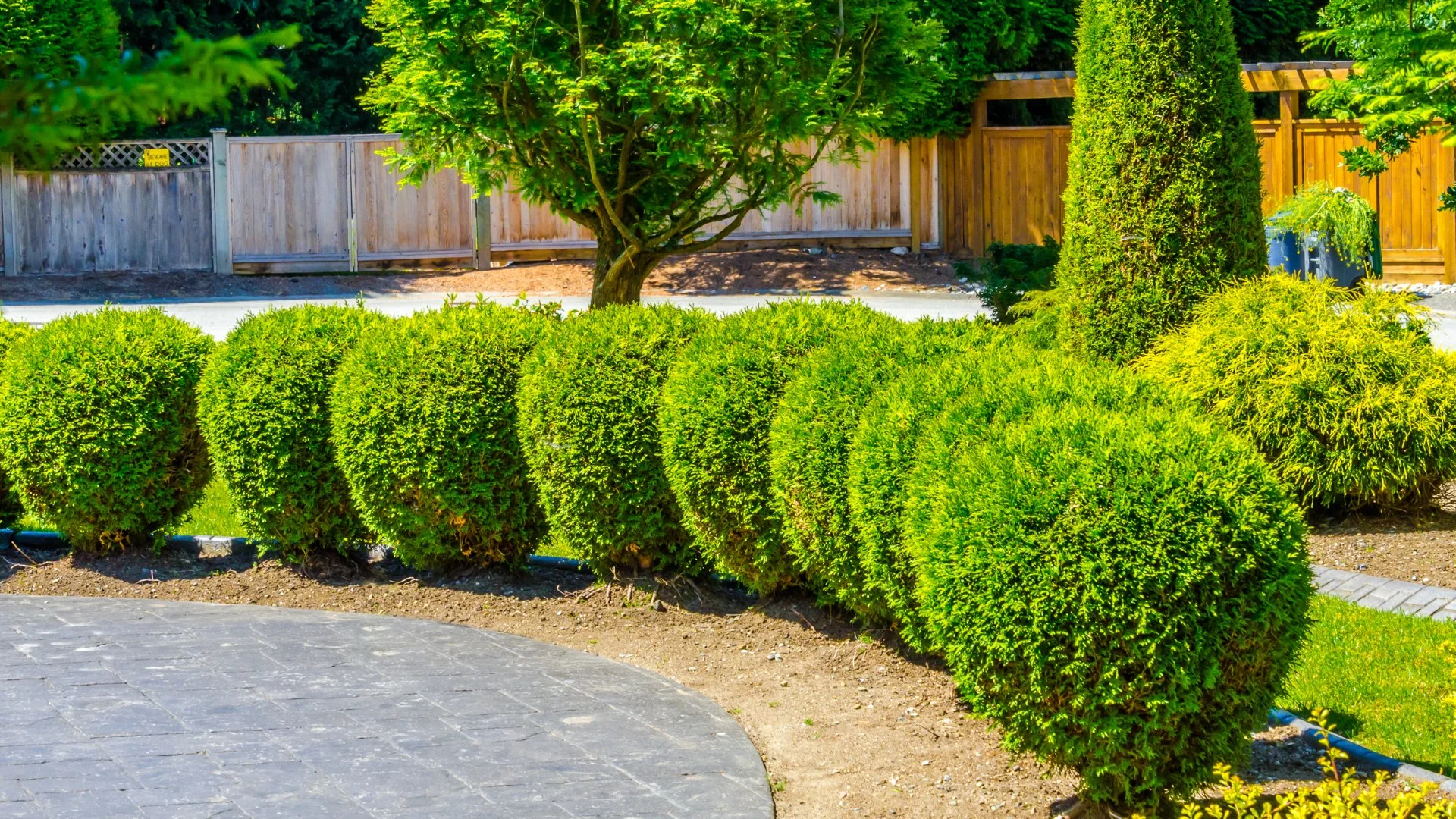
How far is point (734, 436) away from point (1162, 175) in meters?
3.69

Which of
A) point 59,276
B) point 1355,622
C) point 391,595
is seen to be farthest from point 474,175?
point 59,276

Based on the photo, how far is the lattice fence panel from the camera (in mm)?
24109

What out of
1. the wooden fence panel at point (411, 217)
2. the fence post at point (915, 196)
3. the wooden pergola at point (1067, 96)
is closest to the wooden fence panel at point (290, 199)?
the wooden fence panel at point (411, 217)

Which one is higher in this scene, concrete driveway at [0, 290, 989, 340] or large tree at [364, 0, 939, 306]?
large tree at [364, 0, 939, 306]

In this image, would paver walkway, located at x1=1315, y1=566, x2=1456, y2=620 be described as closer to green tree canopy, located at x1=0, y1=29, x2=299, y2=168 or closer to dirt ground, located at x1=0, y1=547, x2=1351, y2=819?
dirt ground, located at x1=0, y1=547, x2=1351, y2=819

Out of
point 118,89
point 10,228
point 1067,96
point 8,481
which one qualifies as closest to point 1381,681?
point 118,89

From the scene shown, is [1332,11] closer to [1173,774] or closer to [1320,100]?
[1320,100]

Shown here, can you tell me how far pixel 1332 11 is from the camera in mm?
8703

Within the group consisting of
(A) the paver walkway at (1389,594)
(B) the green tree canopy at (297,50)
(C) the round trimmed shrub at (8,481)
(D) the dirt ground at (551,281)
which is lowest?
(A) the paver walkway at (1389,594)

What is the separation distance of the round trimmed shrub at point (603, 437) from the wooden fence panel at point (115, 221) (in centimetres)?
1947

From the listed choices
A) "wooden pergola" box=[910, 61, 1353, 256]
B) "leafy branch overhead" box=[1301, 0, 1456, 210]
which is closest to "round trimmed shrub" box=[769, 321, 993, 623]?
"leafy branch overhead" box=[1301, 0, 1456, 210]

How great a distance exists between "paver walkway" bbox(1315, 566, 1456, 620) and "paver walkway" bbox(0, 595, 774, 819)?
3253 mm

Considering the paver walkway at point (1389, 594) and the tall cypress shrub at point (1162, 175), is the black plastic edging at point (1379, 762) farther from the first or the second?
the tall cypress shrub at point (1162, 175)

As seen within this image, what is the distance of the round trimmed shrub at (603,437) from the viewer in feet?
22.1
